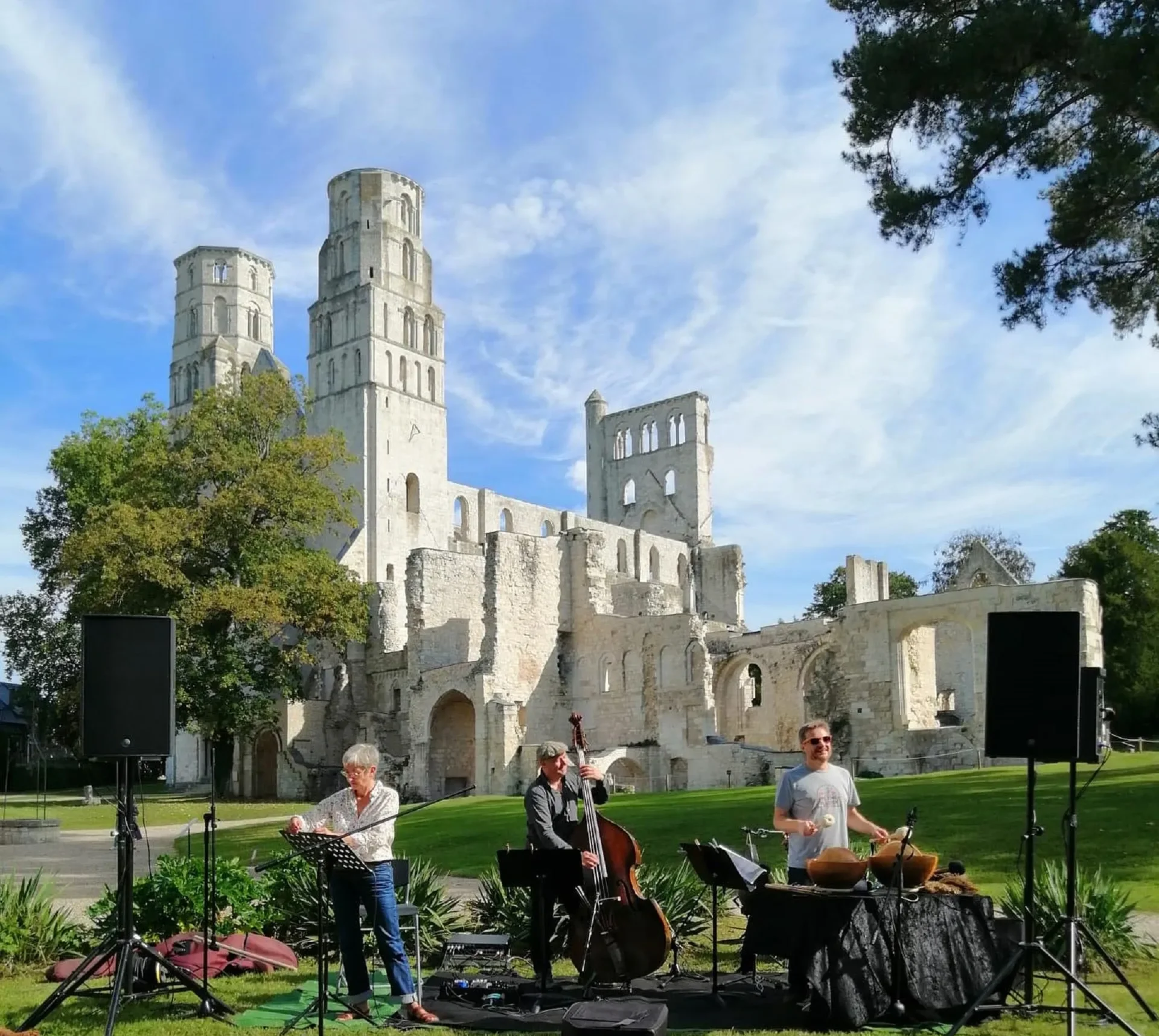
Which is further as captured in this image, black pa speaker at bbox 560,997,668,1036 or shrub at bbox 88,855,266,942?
shrub at bbox 88,855,266,942

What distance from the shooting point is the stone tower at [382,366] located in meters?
50.2

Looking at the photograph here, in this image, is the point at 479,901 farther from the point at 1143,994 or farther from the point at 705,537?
the point at 705,537

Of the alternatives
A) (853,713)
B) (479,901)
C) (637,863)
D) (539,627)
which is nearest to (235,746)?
(539,627)

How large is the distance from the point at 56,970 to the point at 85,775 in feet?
139

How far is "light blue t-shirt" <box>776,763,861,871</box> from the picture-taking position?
23.3 feet

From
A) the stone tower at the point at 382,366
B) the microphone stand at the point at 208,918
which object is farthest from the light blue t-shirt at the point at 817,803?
the stone tower at the point at 382,366

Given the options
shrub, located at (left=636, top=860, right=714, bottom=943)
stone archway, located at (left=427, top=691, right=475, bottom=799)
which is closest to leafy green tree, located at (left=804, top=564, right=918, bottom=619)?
stone archway, located at (left=427, top=691, right=475, bottom=799)

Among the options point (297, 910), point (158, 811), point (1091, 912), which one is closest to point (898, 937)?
point (1091, 912)

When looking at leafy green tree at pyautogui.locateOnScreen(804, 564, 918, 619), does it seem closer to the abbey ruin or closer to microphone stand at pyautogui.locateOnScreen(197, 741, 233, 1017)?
the abbey ruin

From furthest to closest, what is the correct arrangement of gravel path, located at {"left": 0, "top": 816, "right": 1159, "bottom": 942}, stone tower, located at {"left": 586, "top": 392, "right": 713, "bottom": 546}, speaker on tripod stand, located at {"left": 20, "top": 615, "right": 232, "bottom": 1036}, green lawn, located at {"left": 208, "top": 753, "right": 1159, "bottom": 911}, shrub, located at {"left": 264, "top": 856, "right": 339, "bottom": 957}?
stone tower, located at {"left": 586, "top": 392, "right": 713, "bottom": 546}
green lawn, located at {"left": 208, "top": 753, "right": 1159, "bottom": 911}
gravel path, located at {"left": 0, "top": 816, "right": 1159, "bottom": 942}
shrub, located at {"left": 264, "top": 856, "right": 339, "bottom": 957}
speaker on tripod stand, located at {"left": 20, "top": 615, "right": 232, "bottom": 1036}

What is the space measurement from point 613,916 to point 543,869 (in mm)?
629

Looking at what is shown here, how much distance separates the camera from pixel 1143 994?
696 cm

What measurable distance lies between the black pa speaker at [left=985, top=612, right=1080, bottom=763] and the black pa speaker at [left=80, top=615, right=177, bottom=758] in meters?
4.43

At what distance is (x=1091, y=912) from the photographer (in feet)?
25.7
